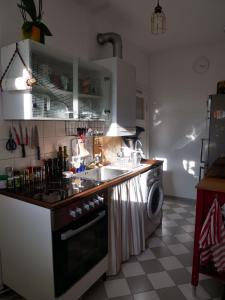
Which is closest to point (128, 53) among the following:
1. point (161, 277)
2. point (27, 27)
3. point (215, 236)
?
point (27, 27)

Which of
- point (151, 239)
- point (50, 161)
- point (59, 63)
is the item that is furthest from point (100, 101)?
point (151, 239)

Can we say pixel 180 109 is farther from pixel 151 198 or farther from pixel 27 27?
pixel 27 27

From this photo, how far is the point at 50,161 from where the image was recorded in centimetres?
200

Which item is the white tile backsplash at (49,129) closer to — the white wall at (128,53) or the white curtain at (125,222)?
the white curtain at (125,222)

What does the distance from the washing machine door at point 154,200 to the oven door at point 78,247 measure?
0.80m

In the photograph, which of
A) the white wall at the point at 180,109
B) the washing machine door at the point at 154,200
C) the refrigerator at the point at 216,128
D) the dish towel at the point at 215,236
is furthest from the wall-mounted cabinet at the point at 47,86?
the white wall at the point at 180,109

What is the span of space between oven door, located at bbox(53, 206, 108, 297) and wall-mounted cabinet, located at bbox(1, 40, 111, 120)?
82 cm

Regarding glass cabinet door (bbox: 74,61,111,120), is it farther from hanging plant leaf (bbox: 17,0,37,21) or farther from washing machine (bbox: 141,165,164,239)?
washing machine (bbox: 141,165,164,239)

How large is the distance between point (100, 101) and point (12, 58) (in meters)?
1.01

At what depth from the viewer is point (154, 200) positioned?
8.84ft

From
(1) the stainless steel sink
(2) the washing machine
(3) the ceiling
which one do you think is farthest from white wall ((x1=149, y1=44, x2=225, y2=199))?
(1) the stainless steel sink

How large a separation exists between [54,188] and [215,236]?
122 centimetres

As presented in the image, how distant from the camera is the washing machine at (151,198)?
2.42m

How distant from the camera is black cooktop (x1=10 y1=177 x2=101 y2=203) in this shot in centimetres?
152
